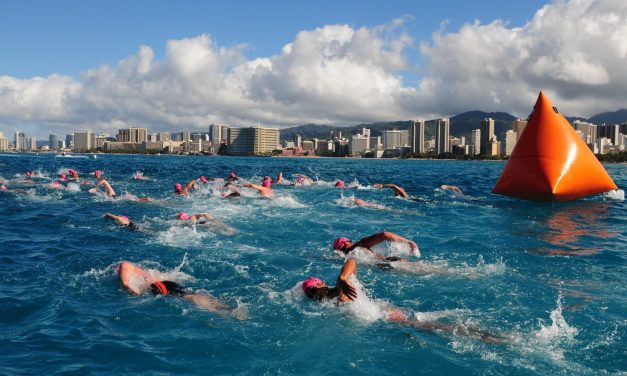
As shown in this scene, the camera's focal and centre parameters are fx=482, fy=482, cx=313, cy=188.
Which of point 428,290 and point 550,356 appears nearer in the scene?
point 550,356

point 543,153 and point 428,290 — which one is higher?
point 543,153

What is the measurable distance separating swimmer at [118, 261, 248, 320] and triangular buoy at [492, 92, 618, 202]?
16.2m

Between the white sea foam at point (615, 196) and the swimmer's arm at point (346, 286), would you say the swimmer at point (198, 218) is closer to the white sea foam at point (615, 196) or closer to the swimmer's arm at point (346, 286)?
the swimmer's arm at point (346, 286)

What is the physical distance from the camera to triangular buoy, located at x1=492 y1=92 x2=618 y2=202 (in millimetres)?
19781

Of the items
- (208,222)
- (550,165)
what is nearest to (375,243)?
(208,222)

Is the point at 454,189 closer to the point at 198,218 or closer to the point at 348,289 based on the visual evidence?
the point at 198,218

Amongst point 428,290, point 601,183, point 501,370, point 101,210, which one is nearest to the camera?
point 501,370

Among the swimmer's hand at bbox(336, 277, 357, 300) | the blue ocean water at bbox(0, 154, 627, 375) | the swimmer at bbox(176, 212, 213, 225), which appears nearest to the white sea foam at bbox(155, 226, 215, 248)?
the blue ocean water at bbox(0, 154, 627, 375)

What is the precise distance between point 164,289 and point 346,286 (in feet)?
10.9

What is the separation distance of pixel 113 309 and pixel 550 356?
6562 millimetres

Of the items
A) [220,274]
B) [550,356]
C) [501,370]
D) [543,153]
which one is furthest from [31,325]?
[543,153]

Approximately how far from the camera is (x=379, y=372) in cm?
579

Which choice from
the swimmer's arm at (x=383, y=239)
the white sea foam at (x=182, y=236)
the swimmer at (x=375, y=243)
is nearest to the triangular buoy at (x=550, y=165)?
the swimmer at (x=375, y=243)

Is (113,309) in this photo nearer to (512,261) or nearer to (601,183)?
(512,261)
